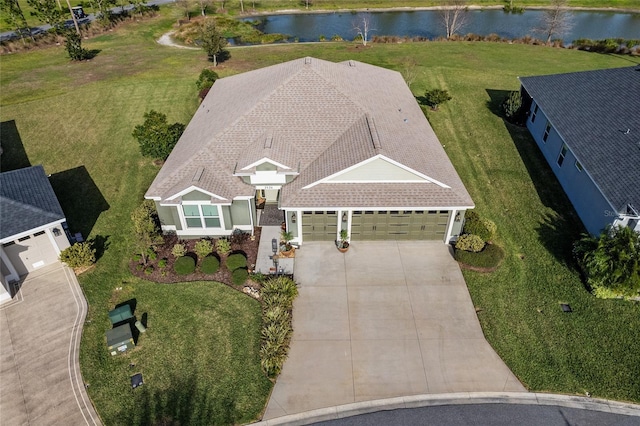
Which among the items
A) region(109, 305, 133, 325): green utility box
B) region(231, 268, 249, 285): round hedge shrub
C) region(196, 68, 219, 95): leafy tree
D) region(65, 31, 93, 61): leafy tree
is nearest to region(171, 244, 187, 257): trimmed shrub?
region(231, 268, 249, 285): round hedge shrub

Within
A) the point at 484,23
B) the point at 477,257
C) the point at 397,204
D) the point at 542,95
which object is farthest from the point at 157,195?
the point at 484,23

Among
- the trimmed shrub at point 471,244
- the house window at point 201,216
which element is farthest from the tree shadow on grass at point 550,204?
the house window at point 201,216

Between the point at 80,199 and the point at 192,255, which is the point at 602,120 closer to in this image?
the point at 192,255

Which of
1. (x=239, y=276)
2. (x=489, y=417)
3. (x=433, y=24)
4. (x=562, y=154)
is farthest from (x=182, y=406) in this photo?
(x=433, y=24)

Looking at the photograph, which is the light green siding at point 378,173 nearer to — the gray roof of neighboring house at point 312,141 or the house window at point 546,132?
the gray roof of neighboring house at point 312,141

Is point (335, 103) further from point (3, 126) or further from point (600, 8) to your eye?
point (600, 8)

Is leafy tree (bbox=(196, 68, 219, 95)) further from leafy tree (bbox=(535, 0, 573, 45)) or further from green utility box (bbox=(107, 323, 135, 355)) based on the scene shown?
leafy tree (bbox=(535, 0, 573, 45))
